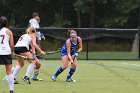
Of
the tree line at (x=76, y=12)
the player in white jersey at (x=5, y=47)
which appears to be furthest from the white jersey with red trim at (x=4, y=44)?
the tree line at (x=76, y=12)

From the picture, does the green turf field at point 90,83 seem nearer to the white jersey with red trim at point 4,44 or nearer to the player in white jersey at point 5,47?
the player in white jersey at point 5,47

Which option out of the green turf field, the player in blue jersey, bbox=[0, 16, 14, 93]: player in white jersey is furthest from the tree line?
bbox=[0, 16, 14, 93]: player in white jersey

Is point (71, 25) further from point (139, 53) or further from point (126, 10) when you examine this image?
point (139, 53)

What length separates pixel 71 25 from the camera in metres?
51.5

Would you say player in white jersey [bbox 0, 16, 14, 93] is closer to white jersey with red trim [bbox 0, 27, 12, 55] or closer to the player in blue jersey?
white jersey with red trim [bbox 0, 27, 12, 55]

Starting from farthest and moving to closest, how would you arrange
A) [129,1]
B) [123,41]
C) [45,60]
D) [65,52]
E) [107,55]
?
[129,1], [123,41], [107,55], [45,60], [65,52]

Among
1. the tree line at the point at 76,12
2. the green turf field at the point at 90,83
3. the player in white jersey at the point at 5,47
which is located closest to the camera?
the player in white jersey at the point at 5,47

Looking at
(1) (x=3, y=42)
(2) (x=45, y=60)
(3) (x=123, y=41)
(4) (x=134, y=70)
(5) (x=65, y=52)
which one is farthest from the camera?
(3) (x=123, y=41)

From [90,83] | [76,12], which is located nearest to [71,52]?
[90,83]

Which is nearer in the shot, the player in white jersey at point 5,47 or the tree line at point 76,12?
the player in white jersey at point 5,47

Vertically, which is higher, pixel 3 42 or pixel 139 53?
pixel 3 42

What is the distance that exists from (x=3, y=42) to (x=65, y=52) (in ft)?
13.4

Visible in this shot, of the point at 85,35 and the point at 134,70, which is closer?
the point at 134,70


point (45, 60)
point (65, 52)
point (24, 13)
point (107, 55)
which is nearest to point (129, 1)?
point (24, 13)
